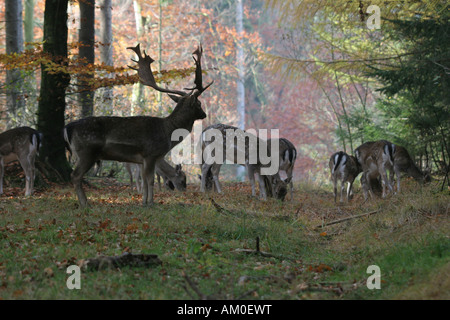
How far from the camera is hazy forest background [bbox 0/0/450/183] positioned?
10.8 metres

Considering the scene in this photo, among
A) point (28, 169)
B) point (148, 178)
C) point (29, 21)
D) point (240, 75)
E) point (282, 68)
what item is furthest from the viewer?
point (240, 75)

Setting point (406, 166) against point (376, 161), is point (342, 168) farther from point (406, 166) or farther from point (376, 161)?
point (406, 166)

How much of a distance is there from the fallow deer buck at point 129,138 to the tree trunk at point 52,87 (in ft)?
10.6

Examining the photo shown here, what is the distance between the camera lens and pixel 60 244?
6.22m

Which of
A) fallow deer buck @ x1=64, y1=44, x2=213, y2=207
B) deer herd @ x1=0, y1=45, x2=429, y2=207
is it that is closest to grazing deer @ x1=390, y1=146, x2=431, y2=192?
deer herd @ x1=0, y1=45, x2=429, y2=207

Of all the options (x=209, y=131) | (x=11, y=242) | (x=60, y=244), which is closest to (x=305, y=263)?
(x=60, y=244)

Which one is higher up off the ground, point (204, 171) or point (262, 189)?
point (204, 171)

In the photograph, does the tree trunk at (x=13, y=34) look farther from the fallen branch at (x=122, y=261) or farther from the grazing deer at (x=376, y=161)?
the fallen branch at (x=122, y=261)

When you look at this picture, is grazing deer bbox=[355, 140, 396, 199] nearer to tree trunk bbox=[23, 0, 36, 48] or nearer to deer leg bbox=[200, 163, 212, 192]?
deer leg bbox=[200, 163, 212, 192]

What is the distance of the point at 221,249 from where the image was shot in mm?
6527

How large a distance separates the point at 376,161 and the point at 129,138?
6.80 meters

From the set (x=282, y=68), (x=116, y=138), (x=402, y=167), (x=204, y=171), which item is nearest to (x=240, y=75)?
(x=282, y=68)
